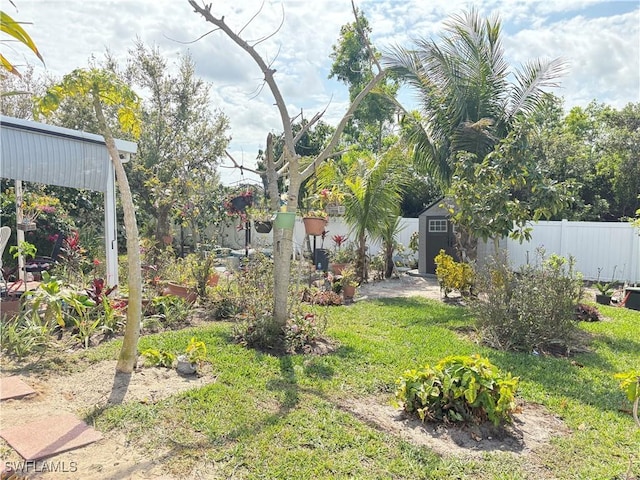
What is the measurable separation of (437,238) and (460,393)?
30.8 feet

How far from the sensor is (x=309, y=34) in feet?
19.7

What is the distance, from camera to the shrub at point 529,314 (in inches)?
214

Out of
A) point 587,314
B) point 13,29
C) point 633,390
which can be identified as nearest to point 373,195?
point 587,314

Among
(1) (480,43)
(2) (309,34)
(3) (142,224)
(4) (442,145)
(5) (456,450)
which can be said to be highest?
(1) (480,43)

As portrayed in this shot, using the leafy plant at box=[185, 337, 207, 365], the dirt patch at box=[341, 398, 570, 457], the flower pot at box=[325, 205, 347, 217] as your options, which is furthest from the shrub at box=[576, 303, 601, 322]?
the leafy plant at box=[185, 337, 207, 365]

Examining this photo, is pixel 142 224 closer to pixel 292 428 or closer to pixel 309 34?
pixel 309 34

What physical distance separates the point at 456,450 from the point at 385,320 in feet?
12.9

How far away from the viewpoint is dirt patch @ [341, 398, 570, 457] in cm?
306

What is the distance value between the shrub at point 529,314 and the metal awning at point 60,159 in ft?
18.1

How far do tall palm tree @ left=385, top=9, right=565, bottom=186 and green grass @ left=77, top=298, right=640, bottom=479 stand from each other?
5.07 meters

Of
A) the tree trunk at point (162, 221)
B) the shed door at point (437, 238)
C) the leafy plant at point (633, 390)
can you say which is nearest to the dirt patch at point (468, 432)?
the leafy plant at point (633, 390)

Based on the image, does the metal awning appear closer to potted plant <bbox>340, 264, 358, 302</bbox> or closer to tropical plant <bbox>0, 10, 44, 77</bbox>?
potted plant <bbox>340, 264, 358, 302</bbox>

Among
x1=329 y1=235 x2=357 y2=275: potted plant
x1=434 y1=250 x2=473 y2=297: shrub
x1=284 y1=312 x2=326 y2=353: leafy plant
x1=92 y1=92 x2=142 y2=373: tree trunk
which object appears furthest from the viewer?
x1=329 y1=235 x2=357 y2=275: potted plant

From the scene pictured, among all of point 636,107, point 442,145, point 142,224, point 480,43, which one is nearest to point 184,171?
point 142,224
